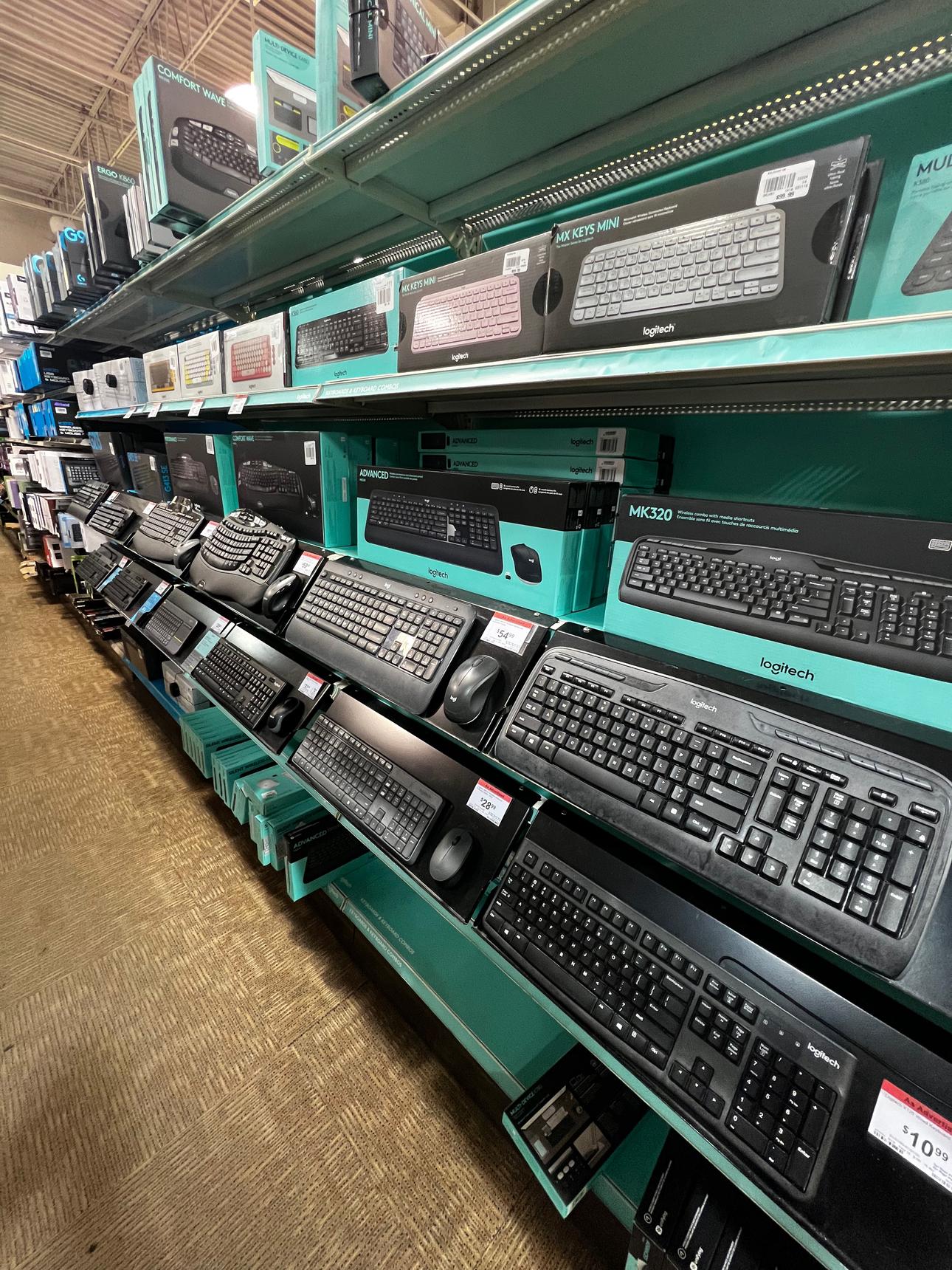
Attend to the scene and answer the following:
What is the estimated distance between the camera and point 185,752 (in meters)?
2.13

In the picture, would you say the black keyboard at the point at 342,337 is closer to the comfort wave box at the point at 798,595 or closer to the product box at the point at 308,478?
the product box at the point at 308,478

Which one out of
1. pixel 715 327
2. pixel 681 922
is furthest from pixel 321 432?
pixel 681 922

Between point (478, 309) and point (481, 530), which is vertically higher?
point (478, 309)

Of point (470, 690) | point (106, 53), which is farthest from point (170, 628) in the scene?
point (106, 53)

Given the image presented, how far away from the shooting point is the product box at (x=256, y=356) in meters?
1.22

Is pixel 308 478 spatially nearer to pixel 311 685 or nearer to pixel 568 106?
pixel 311 685

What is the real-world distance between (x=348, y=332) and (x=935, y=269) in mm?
961

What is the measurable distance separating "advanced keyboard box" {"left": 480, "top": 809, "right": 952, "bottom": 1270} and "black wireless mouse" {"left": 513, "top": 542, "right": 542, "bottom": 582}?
0.44 meters

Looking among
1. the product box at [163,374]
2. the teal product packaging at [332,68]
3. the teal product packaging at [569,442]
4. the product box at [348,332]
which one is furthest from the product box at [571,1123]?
the product box at [163,374]

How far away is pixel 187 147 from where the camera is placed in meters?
1.48

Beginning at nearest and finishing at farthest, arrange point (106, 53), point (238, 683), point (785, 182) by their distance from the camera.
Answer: point (785, 182) → point (238, 683) → point (106, 53)

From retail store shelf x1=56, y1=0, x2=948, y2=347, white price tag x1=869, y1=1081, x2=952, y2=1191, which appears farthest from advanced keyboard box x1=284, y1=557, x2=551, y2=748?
retail store shelf x1=56, y1=0, x2=948, y2=347

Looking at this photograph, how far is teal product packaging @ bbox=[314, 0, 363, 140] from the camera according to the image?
2.93 feet

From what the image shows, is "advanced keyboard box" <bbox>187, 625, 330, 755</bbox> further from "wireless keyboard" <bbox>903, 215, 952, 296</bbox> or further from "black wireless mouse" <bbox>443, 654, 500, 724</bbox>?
"wireless keyboard" <bbox>903, 215, 952, 296</bbox>
